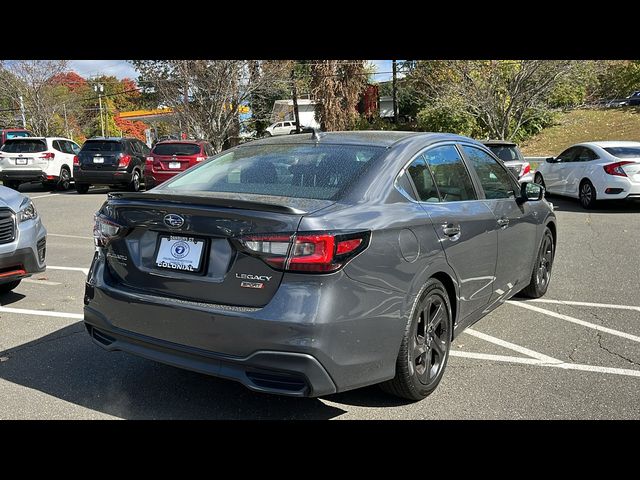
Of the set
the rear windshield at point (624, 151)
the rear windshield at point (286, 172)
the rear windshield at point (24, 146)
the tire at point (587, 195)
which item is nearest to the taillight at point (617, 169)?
the rear windshield at point (624, 151)

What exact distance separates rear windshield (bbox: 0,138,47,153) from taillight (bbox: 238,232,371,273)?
16.7m

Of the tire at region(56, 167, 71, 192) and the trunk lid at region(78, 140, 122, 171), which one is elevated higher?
the trunk lid at region(78, 140, 122, 171)

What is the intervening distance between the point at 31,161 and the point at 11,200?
42.6 feet

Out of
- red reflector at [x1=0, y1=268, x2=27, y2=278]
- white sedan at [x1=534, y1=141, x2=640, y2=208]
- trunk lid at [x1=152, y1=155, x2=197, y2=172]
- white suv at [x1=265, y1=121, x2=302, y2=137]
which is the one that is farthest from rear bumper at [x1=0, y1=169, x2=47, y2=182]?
white suv at [x1=265, y1=121, x2=302, y2=137]

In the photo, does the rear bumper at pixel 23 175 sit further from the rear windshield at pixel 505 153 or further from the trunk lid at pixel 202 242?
the trunk lid at pixel 202 242

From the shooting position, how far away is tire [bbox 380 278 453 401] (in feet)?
10.5

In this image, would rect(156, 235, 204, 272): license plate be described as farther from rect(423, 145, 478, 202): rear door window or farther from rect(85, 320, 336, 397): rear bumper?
rect(423, 145, 478, 202): rear door window

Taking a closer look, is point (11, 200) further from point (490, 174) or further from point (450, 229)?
point (490, 174)

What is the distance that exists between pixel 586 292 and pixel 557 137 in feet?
92.0
